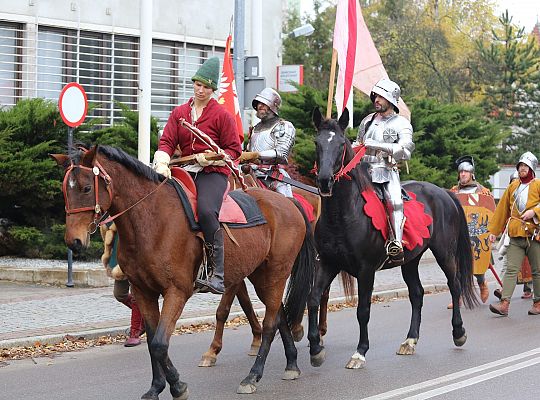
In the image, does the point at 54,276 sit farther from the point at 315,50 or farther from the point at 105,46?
the point at 315,50

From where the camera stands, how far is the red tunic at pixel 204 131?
8586mm

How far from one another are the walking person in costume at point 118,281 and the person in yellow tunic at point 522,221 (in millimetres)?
5357

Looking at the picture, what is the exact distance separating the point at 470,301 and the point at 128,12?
12714mm

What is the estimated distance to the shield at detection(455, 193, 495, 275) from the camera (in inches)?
594

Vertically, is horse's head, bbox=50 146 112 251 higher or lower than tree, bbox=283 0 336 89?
lower

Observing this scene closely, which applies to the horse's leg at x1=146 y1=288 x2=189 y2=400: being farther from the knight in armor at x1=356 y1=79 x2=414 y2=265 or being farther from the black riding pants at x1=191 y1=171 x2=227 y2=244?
the knight in armor at x1=356 y1=79 x2=414 y2=265

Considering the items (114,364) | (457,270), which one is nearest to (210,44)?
(457,270)

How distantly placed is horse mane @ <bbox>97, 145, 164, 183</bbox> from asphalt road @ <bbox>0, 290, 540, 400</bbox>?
75.6 inches

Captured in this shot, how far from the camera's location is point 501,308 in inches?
523

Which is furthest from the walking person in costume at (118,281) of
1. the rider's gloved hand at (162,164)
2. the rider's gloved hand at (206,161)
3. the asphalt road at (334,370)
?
the rider's gloved hand at (206,161)

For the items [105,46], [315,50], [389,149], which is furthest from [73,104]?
[315,50]

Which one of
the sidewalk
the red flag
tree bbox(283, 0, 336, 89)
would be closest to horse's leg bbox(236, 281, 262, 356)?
the sidewalk

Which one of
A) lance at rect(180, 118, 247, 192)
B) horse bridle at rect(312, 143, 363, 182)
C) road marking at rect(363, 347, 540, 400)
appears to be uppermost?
lance at rect(180, 118, 247, 192)

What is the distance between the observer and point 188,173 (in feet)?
27.5
